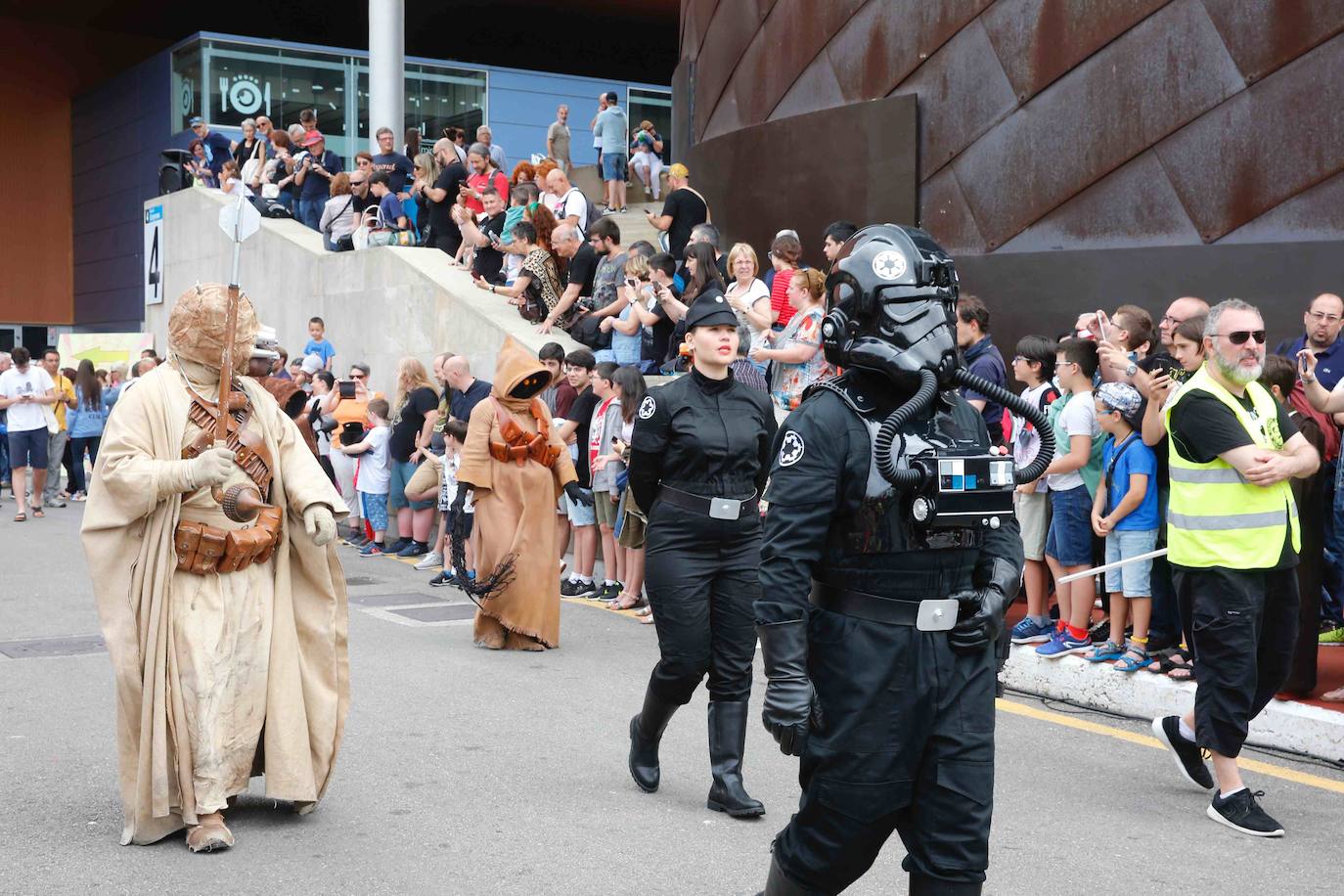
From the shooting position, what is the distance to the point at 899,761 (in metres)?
3.70

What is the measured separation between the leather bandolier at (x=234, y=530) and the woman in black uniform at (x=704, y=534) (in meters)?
1.60

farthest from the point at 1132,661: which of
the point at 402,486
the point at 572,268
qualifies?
the point at 402,486

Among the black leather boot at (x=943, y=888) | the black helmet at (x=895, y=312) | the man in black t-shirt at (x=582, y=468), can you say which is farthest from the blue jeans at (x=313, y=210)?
the black leather boot at (x=943, y=888)

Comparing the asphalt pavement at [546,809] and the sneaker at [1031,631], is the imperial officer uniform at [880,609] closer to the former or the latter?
→ the asphalt pavement at [546,809]

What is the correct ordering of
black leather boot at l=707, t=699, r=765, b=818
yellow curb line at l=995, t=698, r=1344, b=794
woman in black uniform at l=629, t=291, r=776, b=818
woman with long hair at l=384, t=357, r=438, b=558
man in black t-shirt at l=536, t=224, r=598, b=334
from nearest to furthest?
black leather boot at l=707, t=699, r=765, b=818, woman in black uniform at l=629, t=291, r=776, b=818, yellow curb line at l=995, t=698, r=1344, b=794, woman with long hair at l=384, t=357, r=438, b=558, man in black t-shirt at l=536, t=224, r=598, b=334

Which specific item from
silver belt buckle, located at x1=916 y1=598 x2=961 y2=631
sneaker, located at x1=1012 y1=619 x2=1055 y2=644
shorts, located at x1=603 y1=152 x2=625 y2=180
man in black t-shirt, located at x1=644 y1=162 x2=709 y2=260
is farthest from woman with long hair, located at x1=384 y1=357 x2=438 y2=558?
silver belt buckle, located at x1=916 y1=598 x2=961 y2=631

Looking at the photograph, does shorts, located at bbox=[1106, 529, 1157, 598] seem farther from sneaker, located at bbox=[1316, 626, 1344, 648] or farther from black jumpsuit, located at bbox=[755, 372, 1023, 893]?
black jumpsuit, located at bbox=[755, 372, 1023, 893]

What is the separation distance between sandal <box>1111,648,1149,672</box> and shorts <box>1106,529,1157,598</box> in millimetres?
323

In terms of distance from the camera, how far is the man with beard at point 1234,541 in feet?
18.4

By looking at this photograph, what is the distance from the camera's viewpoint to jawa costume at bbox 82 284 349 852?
211 inches

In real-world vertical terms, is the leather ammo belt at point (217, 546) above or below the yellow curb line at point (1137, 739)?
above

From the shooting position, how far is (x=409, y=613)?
10.9 m

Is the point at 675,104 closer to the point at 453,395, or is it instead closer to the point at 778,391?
the point at 453,395

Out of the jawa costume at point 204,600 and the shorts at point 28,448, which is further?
the shorts at point 28,448
